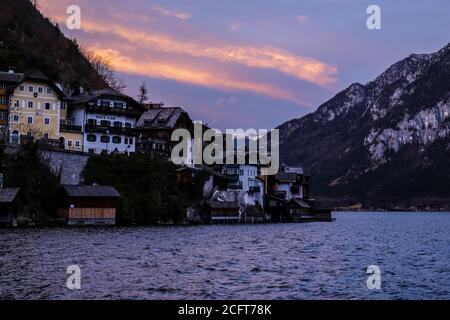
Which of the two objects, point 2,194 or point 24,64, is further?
point 24,64

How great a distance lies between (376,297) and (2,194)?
6289cm

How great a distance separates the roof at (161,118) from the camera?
13729 centimetres

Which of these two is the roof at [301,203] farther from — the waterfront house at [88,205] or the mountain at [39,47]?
the waterfront house at [88,205]

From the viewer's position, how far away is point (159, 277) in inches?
1556

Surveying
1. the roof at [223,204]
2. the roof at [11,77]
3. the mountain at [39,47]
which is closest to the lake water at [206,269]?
the roof at [11,77]

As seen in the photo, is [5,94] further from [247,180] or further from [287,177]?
[287,177]

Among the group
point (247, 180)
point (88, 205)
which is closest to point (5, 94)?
point (88, 205)

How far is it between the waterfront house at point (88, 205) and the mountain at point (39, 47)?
4603 centimetres

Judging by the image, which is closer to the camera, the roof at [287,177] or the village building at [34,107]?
the village building at [34,107]

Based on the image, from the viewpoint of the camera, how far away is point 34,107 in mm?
110562

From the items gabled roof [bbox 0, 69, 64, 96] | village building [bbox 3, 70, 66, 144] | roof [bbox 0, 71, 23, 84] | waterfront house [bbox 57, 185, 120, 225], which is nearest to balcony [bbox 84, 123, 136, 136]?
village building [bbox 3, 70, 66, 144]
